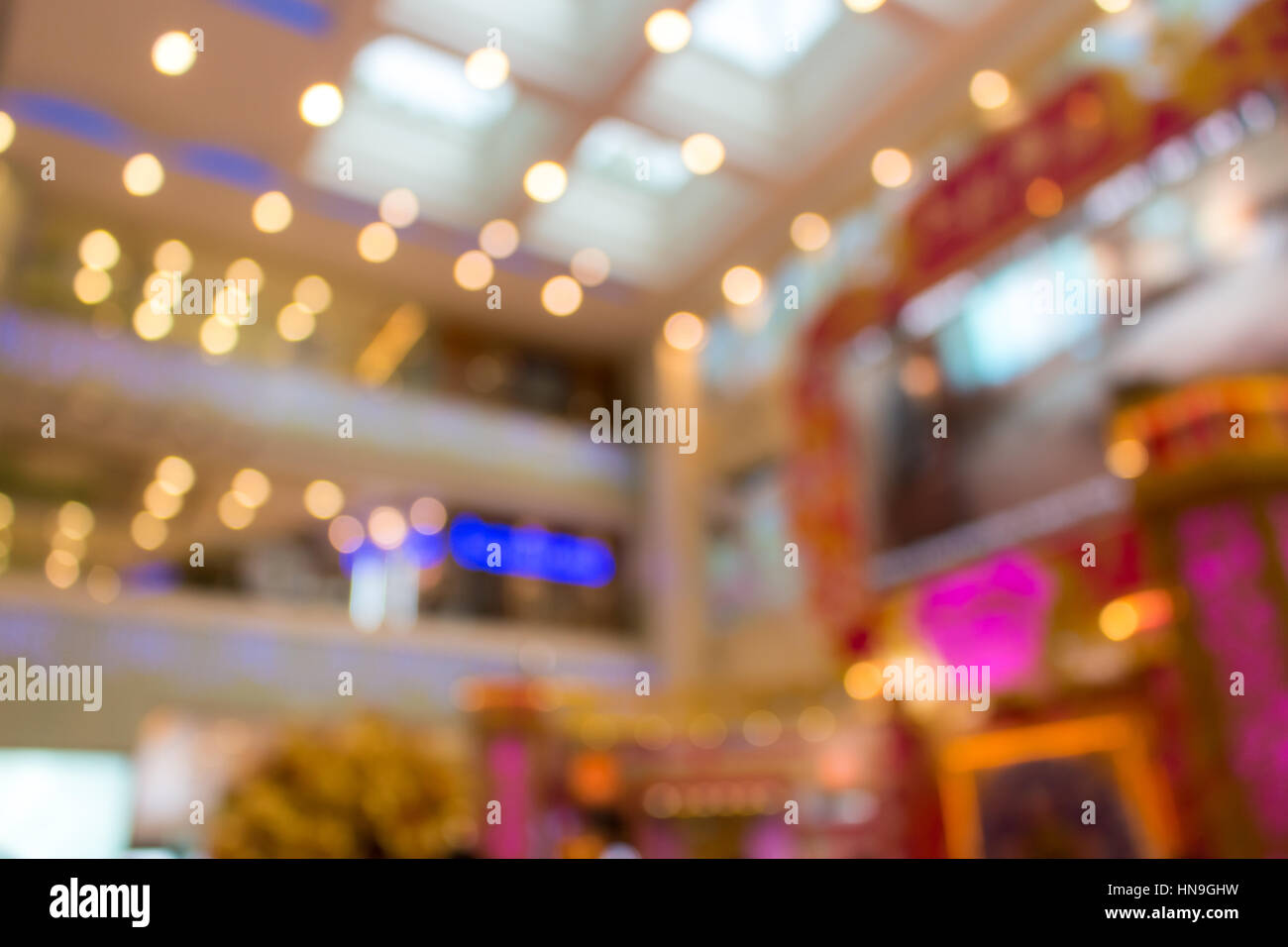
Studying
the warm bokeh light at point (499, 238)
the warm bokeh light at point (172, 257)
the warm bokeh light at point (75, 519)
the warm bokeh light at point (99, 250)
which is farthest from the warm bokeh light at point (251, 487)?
the warm bokeh light at point (499, 238)

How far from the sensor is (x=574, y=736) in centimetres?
736

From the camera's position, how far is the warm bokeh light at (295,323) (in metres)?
9.81

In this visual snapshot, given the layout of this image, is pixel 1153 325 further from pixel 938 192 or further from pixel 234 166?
pixel 234 166

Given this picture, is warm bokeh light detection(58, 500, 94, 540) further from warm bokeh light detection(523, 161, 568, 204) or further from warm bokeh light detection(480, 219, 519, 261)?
warm bokeh light detection(523, 161, 568, 204)

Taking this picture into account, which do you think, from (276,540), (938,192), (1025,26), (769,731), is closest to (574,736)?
(769,731)

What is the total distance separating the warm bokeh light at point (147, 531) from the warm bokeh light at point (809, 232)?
6981 mm

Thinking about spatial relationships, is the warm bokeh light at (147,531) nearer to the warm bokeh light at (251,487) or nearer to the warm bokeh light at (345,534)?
the warm bokeh light at (251,487)

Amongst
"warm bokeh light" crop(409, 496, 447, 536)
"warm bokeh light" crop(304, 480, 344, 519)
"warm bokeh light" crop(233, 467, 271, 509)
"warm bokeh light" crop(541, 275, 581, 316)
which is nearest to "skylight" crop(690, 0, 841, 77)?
"warm bokeh light" crop(541, 275, 581, 316)

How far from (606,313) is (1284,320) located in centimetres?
717

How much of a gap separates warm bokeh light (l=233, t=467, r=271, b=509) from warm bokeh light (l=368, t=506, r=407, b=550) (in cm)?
112

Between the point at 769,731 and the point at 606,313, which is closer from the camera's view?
the point at 769,731

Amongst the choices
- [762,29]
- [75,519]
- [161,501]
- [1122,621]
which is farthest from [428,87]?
[1122,621]

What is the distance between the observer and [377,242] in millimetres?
9469

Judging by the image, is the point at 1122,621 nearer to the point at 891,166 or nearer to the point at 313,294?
the point at 891,166
